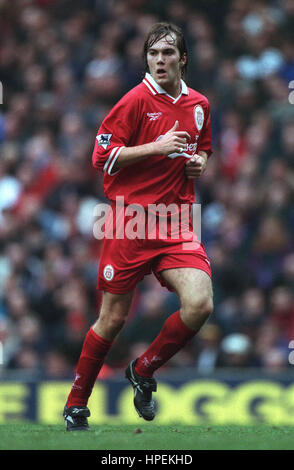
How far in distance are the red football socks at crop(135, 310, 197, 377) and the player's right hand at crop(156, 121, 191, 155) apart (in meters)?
1.08

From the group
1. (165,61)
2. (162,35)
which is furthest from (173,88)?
(162,35)

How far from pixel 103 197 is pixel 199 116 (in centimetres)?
620

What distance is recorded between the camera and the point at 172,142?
19.4ft

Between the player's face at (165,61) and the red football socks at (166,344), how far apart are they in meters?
1.55

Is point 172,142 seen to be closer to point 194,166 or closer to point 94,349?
point 194,166

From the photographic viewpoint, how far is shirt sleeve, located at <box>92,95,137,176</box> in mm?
6031

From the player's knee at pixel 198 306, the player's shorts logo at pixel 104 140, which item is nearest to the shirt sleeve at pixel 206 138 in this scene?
the player's shorts logo at pixel 104 140

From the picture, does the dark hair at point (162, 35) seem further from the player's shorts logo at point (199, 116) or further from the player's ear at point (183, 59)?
the player's shorts logo at point (199, 116)

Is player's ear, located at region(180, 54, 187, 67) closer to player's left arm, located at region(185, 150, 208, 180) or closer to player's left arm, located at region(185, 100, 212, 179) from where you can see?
player's left arm, located at region(185, 100, 212, 179)

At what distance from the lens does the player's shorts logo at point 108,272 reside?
20.2 ft

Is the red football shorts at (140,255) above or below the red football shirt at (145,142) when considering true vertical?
below
